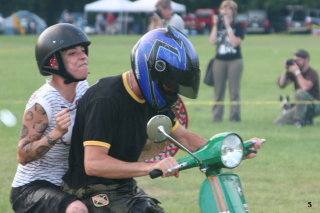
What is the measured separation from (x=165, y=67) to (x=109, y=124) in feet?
1.54

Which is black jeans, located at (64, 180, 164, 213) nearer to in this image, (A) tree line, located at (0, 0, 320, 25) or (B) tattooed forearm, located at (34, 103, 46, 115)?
(B) tattooed forearm, located at (34, 103, 46, 115)

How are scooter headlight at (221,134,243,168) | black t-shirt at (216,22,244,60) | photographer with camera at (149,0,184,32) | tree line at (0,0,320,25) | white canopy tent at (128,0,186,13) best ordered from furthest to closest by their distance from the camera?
tree line at (0,0,320,25), white canopy tent at (128,0,186,13), black t-shirt at (216,22,244,60), photographer with camera at (149,0,184,32), scooter headlight at (221,134,243,168)

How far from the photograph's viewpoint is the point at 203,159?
430 cm

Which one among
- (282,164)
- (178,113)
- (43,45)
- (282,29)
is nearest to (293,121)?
(282,164)

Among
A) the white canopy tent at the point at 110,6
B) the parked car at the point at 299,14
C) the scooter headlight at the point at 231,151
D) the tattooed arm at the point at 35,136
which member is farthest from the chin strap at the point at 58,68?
the parked car at the point at 299,14

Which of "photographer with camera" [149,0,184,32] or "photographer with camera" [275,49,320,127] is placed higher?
"photographer with camera" [149,0,184,32]

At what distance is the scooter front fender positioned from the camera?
420cm

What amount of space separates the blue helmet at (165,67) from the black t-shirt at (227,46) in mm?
9687

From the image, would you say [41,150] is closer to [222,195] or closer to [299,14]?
[222,195]

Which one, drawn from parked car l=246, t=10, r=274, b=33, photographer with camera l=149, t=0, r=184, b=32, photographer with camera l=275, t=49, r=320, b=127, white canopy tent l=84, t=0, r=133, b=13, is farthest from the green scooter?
parked car l=246, t=10, r=274, b=33

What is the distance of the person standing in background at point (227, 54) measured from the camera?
47.1ft

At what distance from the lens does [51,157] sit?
5145 mm

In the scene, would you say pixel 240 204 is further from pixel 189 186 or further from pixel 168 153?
pixel 189 186

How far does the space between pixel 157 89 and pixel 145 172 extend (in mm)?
506
